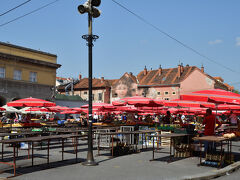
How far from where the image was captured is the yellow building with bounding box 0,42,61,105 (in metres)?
35.2

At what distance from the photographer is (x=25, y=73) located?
37625 mm

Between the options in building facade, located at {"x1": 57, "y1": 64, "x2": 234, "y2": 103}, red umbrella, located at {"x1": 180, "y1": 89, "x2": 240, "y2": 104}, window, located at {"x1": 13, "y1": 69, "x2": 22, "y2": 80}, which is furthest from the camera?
building facade, located at {"x1": 57, "y1": 64, "x2": 234, "y2": 103}

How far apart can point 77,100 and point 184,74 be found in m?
24.9

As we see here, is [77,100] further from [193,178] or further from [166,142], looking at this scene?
[193,178]

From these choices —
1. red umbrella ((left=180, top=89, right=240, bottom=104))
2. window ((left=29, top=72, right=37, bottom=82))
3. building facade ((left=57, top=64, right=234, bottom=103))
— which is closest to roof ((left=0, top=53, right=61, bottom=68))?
window ((left=29, top=72, right=37, bottom=82))

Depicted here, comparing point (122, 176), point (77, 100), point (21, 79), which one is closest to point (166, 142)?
point (122, 176)

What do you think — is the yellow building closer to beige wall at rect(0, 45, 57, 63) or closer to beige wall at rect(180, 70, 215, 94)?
beige wall at rect(0, 45, 57, 63)

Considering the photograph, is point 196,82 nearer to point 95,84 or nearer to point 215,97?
point 95,84

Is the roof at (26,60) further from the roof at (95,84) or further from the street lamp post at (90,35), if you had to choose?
Answer: the roof at (95,84)

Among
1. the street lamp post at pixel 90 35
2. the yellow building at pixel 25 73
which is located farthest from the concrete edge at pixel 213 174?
the yellow building at pixel 25 73

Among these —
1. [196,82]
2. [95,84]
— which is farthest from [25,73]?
[95,84]

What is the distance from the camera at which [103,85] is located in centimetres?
7494

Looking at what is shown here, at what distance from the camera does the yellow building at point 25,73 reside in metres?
35.2

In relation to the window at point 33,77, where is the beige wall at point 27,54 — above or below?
above
